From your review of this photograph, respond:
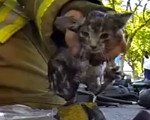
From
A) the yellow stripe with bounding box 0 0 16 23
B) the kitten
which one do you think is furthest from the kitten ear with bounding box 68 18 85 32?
the yellow stripe with bounding box 0 0 16 23

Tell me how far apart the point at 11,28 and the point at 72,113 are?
0.75 feet

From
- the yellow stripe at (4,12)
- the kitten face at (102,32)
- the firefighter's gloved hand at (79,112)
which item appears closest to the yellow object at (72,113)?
the firefighter's gloved hand at (79,112)

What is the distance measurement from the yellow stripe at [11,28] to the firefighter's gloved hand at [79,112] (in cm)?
19

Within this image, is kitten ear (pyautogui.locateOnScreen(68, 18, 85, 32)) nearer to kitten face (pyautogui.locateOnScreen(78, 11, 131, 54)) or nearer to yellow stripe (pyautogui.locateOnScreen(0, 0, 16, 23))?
kitten face (pyautogui.locateOnScreen(78, 11, 131, 54))

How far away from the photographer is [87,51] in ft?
1.99

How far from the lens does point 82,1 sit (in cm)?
67

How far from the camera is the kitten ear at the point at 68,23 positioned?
2.04 feet

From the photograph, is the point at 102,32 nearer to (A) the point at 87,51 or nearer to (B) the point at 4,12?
(A) the point at 87,51

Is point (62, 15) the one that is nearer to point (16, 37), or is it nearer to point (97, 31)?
point (97, 31)

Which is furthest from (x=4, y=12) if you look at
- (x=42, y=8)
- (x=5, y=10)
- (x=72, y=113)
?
(x=72, y=113)

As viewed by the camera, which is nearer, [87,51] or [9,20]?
[87,51]

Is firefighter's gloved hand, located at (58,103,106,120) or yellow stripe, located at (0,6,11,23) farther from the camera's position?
yellow stripe, located at (0,6,11,23)

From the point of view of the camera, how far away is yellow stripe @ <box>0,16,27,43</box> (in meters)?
0.81

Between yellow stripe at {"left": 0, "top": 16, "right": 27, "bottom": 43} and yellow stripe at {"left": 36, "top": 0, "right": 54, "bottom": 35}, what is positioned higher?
yellow stripe at {"left": 36, "top": 0, "right": 54, "bottom": 35}
